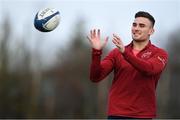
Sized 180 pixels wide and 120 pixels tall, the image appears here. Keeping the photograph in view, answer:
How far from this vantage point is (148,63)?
5.93 metres

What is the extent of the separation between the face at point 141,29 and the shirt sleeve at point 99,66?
40 cm

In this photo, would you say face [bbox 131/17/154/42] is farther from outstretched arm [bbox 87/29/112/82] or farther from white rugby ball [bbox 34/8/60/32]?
white rugby ball [bbox 34/8/60/32]

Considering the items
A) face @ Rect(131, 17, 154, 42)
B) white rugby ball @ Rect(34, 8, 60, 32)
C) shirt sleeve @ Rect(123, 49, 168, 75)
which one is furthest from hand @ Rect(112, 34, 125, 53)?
white rugby ball @ Rect(34, 8, 60, 32)

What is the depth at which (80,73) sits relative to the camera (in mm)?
40750

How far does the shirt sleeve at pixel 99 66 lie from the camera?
6.01 m

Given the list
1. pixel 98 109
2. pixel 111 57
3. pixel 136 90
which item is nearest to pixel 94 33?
pixel 111 57

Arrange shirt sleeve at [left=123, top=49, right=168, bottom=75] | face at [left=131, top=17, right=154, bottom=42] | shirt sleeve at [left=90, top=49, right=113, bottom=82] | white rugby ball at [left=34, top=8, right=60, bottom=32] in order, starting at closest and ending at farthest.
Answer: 1. shirt sleeve at [left=123, top=49, right=168, bottom=75]
2. shirt sleeve at [left=90, top=49, right=113, bottom=82]
3. face at [left=131, top=17, right=154, bottom=42]
4. white rugby ball at [left=34, top=8, right=60, bottom=32]

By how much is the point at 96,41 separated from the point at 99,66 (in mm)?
273

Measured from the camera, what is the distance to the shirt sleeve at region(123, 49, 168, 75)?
19.1 ft

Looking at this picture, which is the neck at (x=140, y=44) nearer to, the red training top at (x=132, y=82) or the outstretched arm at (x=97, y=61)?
the red training top at (x=132, y=82)

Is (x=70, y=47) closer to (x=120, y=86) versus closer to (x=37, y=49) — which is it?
(x=37, y=49)

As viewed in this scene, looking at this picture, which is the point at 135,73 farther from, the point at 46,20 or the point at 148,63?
the point at 46,20

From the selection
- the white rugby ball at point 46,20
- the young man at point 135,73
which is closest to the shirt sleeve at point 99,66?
the young man at point 135,73

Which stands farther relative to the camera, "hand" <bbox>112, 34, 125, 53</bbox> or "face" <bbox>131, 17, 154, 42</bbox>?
"face" <bbox>131, 17, 154, 42</bbox>
